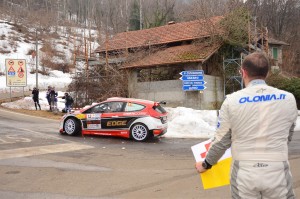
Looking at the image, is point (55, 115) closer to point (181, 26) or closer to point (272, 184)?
point (181, 26)

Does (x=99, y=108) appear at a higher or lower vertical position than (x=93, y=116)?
higher

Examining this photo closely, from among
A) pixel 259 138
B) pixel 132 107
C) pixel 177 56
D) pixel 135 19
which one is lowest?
pixel 132 107

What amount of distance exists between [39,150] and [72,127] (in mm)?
3538

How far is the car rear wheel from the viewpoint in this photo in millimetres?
15031

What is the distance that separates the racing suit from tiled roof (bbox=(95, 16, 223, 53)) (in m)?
26.8

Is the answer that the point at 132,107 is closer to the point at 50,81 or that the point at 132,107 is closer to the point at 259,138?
the point at 259,138

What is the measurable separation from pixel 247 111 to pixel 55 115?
75.4 feet

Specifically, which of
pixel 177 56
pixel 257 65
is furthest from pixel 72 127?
pixel 177 56

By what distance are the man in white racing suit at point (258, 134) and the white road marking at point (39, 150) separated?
8.62 metres

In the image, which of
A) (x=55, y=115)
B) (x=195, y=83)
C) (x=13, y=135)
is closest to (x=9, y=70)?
(x=55, y=115)

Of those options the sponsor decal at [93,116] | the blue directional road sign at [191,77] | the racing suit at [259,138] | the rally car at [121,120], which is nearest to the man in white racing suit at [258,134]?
the racing suit at [259,138]

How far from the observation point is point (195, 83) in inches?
1006

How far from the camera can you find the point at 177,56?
92.5ft

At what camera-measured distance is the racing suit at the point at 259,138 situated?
290 cm
